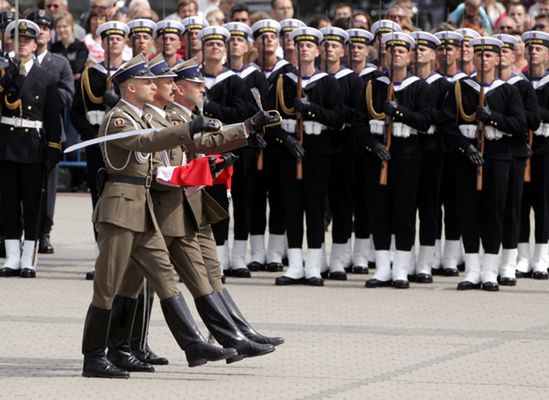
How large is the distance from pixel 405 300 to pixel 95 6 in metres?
6.30

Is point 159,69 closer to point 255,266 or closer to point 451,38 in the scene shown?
point 451,38

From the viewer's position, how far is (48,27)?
1510cm

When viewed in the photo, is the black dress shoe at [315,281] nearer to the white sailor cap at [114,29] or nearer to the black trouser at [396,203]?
the black trouser at [396,203]

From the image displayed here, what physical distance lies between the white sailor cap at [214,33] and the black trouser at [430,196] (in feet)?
6.29

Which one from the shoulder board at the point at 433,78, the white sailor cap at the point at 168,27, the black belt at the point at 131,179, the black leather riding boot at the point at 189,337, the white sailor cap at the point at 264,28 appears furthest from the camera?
the white sailor cap at the point at 264,28

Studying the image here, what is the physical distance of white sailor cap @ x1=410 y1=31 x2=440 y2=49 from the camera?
43.0ft

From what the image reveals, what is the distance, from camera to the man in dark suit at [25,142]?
13.1 m

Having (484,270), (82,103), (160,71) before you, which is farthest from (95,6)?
(160,71)

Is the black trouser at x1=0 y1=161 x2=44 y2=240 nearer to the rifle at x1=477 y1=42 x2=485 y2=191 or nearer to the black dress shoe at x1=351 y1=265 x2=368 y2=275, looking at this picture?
the black dress shoe at x1=351 y1=265 x2=368 y2=275

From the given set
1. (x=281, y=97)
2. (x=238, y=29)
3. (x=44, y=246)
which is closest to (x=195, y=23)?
(x=238, y=29)

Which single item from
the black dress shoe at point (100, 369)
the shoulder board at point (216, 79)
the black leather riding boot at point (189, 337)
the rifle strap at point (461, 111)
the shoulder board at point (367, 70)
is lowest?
the black dress shoe at point (100, 369)

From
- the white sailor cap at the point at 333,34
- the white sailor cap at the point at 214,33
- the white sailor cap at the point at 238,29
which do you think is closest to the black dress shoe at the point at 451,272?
the white sailor cap at the point at 333,34

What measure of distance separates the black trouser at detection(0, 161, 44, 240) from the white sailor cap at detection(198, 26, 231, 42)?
1.72 m

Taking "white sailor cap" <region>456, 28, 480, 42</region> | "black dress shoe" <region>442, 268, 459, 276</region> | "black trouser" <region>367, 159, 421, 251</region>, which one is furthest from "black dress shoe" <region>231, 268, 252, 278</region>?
"white sailor cap" <region>456, 28, 480, 42</region>
